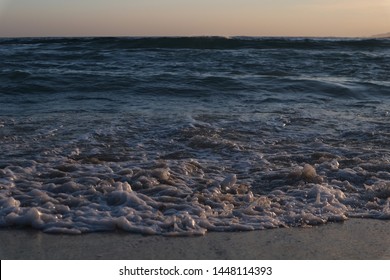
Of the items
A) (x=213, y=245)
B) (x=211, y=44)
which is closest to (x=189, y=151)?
(x=213, y=245)

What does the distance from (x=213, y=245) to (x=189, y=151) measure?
6.65 feet

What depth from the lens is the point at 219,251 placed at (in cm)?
264

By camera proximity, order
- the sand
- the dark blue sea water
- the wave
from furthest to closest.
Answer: the wave < the dark blue sea water < the sand

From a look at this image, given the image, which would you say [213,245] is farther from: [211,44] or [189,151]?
[211,44]

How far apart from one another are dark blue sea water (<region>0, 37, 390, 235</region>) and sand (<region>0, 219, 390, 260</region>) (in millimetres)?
108

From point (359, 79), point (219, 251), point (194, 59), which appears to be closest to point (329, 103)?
point (359, 79)

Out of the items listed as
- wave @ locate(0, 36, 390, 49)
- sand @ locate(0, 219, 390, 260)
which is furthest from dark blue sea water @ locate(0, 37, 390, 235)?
wave @ locate(0, 36, 390, 49)

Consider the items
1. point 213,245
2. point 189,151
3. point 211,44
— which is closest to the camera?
point 213,245

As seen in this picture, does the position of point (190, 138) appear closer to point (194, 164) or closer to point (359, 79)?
point (194, 164)

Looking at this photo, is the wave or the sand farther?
the wave

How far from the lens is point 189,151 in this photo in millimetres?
4688

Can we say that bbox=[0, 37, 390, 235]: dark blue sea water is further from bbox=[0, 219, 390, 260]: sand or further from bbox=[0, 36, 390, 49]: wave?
bbox=[0, 36, 390, 49]: wave

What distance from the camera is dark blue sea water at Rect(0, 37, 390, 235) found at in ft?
10.4

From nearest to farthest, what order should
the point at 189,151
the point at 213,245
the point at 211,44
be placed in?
the point at 213,245 → the point at 189,151 → the point at 211,44
